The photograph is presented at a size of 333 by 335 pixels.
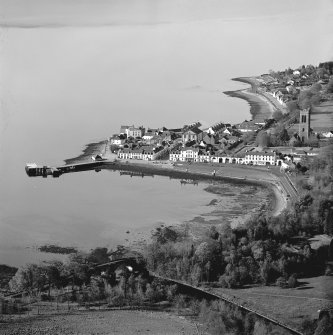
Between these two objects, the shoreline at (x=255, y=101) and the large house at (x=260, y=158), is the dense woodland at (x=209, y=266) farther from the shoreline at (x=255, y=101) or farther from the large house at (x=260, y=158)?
the shoreline at (x=255, y=101)

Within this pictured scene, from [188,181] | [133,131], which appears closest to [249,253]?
[188,181]

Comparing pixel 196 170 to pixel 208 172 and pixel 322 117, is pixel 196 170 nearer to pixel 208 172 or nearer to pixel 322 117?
pixel 208 172

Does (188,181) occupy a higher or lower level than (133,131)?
lower

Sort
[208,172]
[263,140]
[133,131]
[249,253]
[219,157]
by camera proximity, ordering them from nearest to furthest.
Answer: [249,253] < [208,172] < [219,157] < [263,140] < [133,131]

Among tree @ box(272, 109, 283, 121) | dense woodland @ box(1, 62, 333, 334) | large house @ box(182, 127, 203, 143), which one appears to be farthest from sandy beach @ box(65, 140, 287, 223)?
tree @ box(272, 109, 283, 121)

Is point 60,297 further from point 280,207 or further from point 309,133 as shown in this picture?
point 309,133

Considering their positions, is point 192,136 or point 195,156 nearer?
point 195,156

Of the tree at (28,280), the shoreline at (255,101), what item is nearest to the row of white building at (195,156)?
the shoreline at (255,101)
